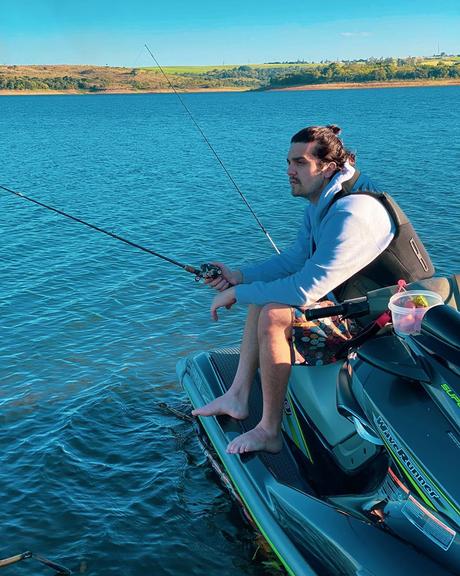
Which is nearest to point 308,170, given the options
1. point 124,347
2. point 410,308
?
point 410,308

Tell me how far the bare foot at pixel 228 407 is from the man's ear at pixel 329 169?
1515mm

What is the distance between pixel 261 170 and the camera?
24734 mm

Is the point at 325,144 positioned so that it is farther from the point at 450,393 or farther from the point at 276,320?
the point at 450,393

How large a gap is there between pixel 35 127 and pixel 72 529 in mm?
51373

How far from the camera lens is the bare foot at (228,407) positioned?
4668mm

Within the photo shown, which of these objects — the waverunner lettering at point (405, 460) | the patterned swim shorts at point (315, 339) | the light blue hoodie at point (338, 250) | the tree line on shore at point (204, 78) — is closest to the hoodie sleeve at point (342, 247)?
the light blue hoodie at point (338, 250)

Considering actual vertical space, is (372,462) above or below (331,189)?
below

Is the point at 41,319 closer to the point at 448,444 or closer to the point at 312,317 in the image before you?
the point at 312,317

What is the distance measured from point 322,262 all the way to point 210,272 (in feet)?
3.84

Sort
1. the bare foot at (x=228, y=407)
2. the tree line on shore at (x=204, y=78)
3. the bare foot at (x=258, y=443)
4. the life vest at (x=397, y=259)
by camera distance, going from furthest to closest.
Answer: the tree line on shore at (x=204, y=78) < the bare foot at (x=228, y=407) < the bare foot at (x=258, y=443) < the life vest at (x=397, y=259)

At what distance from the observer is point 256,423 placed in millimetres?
4641

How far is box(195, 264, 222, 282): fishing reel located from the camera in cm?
496

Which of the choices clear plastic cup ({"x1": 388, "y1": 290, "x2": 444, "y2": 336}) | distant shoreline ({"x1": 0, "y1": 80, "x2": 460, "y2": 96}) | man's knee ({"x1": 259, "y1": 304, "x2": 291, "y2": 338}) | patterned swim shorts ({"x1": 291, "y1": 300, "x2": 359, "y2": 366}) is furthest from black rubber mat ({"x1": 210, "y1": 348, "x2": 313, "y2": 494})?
distant shoreline ({"x1": 0, "y1": 80, "x2": 460, "y2": 96})

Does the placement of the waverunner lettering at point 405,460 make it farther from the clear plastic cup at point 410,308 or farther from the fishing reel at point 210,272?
the fishing reel at point 210,272
